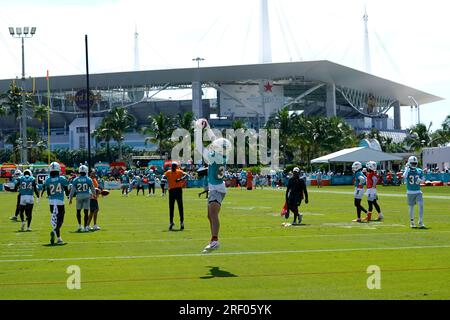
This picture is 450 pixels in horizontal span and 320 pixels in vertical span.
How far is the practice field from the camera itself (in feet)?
38.8

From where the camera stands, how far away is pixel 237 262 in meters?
15.4

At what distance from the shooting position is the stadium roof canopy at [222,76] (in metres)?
134

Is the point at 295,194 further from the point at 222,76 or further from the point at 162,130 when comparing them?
the point at 222,76

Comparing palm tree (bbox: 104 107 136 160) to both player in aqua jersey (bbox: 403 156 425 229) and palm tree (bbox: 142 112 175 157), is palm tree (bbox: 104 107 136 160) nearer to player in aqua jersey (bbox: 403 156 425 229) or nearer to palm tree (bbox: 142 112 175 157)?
palm tree (bbox: 142 112 175 157)

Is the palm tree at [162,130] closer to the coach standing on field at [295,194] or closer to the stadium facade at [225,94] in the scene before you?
the stadium facade at [225,94]

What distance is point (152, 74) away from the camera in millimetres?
137500

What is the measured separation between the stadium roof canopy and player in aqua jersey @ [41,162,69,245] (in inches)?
4425

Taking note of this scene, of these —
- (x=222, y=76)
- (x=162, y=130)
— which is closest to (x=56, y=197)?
(x=162, y=130)

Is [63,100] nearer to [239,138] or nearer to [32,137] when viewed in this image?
[32,137]

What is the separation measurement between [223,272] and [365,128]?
473ft

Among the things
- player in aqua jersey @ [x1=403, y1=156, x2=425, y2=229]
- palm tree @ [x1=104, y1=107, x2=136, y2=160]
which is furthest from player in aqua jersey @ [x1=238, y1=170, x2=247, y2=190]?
player in aqua jersey @ [x1=403, y1=156, x2=425, y2=229]

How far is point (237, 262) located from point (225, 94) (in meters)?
130
